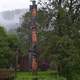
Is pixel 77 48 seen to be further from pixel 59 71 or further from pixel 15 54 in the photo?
pixel 15 54

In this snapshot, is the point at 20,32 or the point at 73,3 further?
the point at 20,32

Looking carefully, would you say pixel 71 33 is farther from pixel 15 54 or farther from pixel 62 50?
pixel 15 54

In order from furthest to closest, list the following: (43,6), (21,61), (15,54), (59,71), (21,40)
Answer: (21,61) < (15,54) < (21,40) < (43,6) < (59,71)

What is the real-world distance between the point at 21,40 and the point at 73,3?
15.8 meters

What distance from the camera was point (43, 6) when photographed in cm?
2412

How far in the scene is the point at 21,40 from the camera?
38031 mm

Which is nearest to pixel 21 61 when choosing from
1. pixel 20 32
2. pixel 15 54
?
pixel 15 54

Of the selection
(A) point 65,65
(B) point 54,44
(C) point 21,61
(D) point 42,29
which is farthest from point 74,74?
(C) point 21,61

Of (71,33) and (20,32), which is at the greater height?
(20,32)

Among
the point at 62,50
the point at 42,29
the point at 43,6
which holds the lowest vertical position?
the point at 62,50

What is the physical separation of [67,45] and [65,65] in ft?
5.07

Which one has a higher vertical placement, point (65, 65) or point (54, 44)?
point (54, 44)

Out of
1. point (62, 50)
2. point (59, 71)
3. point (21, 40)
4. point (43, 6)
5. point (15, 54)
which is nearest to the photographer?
point (62, 50)

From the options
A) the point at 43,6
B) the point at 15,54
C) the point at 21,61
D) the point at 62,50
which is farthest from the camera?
the point at 21,61
